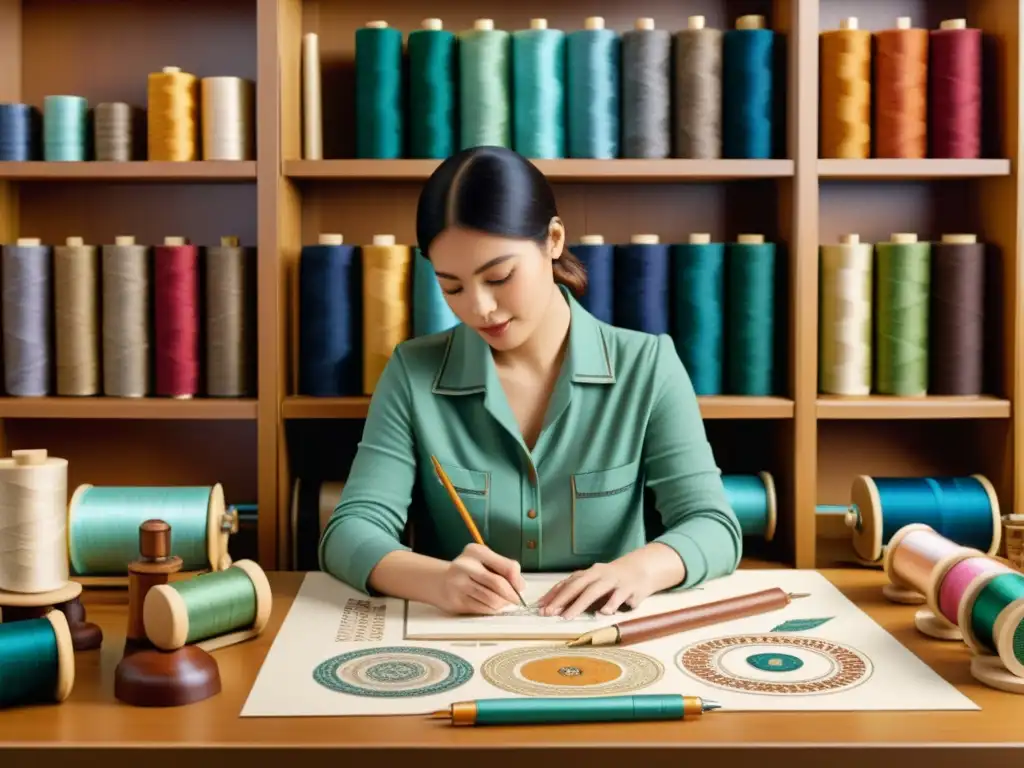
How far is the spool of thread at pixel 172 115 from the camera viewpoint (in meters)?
1.92

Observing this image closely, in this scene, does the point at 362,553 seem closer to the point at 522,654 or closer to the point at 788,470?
the point at 522,654

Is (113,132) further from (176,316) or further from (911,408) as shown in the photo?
(911,408)

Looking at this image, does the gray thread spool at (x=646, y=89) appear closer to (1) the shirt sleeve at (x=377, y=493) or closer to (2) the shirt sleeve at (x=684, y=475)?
(2) the shirt sleeve at (x=684, y=475)

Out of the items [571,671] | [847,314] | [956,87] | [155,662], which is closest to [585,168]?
[847,314]

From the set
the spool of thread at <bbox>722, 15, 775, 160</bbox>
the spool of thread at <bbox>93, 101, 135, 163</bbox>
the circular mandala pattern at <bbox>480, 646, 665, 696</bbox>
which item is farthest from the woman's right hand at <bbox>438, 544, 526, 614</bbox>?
the spool of thread at <bbox>93, 101, 135, 163</bbox>

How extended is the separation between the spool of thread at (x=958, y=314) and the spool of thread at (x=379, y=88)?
0.95 metres

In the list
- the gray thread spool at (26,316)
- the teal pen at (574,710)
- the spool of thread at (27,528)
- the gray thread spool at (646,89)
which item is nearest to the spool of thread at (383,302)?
the gray thread spool at (646,89)

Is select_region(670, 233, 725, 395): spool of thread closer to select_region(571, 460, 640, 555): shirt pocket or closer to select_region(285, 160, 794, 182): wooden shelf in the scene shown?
select_region(285, 160, 794, 182): wooden shelf

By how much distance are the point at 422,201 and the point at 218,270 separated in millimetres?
526

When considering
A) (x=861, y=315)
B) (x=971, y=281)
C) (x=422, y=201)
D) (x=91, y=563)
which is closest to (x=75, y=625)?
(x=91, y=563)

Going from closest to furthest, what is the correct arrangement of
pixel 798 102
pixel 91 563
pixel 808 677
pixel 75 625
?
pixel 808 677
pixel 75 625
pixel 91 563
pixel 798 102

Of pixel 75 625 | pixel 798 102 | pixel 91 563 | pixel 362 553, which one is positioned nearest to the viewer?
pixel 75 625

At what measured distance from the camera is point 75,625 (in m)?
1.35

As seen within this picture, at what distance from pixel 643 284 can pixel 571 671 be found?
0.88 m
